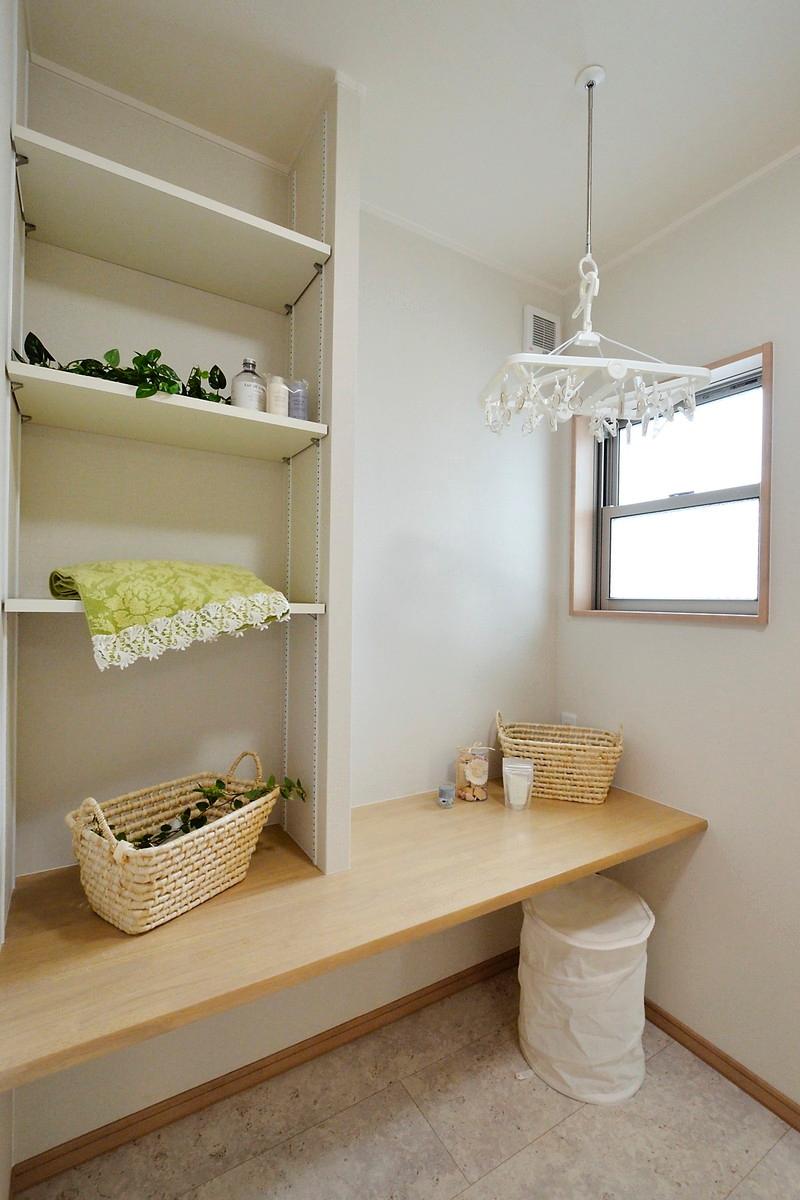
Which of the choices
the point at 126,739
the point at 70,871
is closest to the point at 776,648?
the point at 126,739

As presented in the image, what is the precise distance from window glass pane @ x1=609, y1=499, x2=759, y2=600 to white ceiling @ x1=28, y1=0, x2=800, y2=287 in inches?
38.4

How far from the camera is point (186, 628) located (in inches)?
45.5

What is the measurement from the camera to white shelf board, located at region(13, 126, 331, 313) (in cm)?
112

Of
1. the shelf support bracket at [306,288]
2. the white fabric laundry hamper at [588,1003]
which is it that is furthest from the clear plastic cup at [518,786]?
the shelf support bracket at [306,288]

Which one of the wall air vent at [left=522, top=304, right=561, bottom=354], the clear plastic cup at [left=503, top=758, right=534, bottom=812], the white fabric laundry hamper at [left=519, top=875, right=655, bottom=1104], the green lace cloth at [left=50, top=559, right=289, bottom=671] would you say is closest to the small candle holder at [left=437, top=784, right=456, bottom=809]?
the clear plastic cup at [left=503, top=758, right=534, bottom=812]

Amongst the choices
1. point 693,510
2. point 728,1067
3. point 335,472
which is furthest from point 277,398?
point 728,1067

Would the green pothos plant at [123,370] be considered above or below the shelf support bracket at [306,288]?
below

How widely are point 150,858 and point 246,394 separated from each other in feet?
3.32

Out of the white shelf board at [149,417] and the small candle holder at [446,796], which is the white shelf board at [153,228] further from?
the small candle holder at [446,796]

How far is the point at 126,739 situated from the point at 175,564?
50 centimetres

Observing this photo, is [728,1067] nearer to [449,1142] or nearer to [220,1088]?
[449,1142]

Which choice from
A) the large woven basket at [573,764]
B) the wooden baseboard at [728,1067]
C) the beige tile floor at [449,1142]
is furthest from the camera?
the large woven basket at [573,764]

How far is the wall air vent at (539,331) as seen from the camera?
2102mm

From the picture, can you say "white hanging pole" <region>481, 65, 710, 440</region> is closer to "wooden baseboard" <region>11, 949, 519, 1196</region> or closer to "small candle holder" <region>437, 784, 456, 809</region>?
"small candle holder" <region>437, 784, 456, 809</region>
